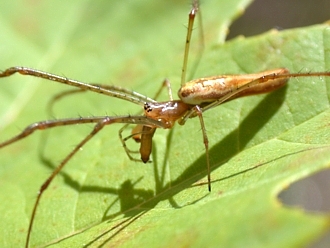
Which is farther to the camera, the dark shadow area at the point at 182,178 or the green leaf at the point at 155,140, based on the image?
the dark shadow area at the point at 182,178

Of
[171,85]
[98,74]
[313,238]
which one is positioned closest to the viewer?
[313,238]

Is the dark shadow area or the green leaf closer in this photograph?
the green leaf

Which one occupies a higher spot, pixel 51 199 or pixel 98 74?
pixel 98 74

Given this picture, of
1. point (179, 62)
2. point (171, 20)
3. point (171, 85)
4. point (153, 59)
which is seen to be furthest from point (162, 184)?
point (171, 20)

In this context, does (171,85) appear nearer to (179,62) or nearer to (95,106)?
(179,62)

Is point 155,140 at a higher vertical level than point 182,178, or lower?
higher

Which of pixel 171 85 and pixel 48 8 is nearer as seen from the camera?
pixel 171 85

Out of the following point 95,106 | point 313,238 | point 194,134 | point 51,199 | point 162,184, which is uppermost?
point 95,106

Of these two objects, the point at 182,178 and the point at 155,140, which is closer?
the point at 182,178
